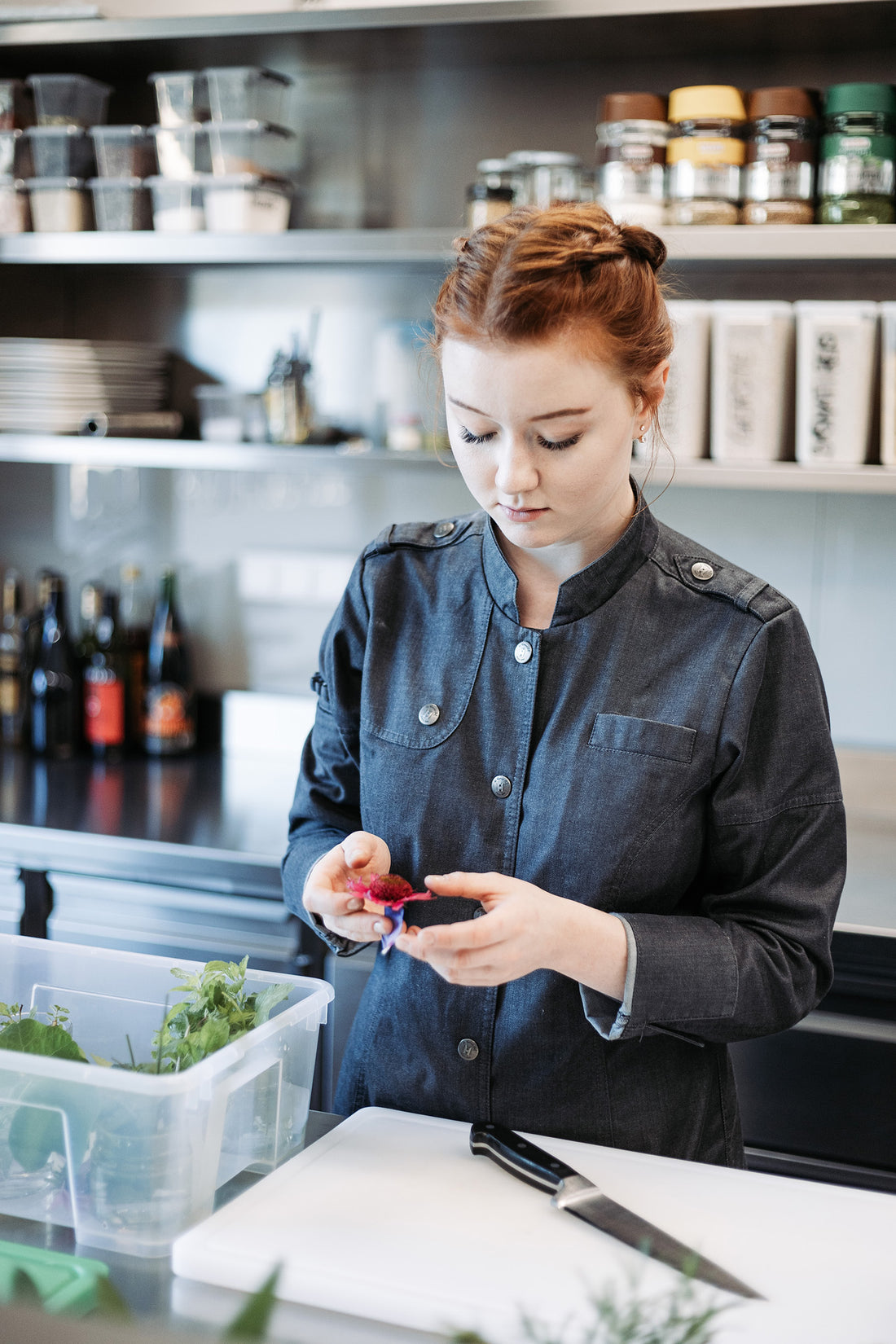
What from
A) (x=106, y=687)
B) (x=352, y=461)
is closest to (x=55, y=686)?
(x=106, y=687)

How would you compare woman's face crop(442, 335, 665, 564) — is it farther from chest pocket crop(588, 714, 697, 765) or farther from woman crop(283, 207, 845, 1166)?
chest pocket crop(588, 714, 697, 765)

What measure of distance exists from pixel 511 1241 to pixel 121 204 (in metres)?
2.01

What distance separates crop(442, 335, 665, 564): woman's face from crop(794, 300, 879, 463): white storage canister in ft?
3.18

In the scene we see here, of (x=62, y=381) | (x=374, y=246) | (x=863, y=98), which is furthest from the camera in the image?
(x=62, y=381)

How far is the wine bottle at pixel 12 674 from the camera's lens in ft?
8.71

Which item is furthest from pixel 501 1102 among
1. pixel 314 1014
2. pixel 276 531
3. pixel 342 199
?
pixel 342 199

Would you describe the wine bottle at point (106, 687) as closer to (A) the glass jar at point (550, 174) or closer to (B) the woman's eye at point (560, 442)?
(A) the glass jar at point (550, 174)

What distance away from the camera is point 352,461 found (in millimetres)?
2215

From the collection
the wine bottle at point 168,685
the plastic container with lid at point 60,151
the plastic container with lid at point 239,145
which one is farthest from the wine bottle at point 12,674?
the plastic container with lid at point 239,145

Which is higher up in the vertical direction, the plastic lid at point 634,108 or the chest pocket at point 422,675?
the plastic lid at point 634,108

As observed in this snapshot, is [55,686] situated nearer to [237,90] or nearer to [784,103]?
[237,90]

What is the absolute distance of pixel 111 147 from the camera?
2340 mm

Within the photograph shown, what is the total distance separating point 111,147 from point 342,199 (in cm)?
43

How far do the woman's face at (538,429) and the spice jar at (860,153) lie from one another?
103 centimetres
